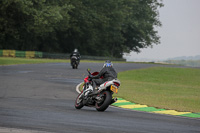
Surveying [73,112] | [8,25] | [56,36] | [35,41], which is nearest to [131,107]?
[73,112]

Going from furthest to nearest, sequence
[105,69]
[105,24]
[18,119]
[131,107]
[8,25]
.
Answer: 1. [105,24]
2. [8,25]
3. [131,107]
4. [105,69]
5. [18,119]

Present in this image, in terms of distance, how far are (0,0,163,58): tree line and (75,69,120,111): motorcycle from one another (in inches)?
1936

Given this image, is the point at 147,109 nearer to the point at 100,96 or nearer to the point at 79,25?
the point at 100,96

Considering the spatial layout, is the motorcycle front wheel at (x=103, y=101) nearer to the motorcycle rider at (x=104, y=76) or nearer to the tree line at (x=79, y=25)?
the motorcycle rider at (x=104, y=76)

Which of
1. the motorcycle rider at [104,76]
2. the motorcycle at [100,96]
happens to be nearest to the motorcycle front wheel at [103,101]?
the motorcycle at [100,96]

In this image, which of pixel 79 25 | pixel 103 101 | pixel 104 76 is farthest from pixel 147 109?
pixel 79 25

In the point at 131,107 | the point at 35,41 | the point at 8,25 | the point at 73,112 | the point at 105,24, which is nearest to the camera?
the point at 73,112

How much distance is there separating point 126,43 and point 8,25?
1681 inches

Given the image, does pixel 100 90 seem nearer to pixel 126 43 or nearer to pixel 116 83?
pixel 116 83

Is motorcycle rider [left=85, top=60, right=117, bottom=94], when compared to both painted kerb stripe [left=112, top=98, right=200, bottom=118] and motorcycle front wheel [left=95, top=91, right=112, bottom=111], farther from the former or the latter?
painted kerb stripe [left=112, top=98, right=200, bottom=118]

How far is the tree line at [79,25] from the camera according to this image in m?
64.4

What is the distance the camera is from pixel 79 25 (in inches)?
3219

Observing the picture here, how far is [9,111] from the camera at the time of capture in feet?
40.9

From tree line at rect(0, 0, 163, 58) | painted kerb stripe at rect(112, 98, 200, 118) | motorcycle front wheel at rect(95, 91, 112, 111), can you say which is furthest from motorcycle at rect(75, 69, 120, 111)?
tree line at rect(0, 0, 163, 58)
